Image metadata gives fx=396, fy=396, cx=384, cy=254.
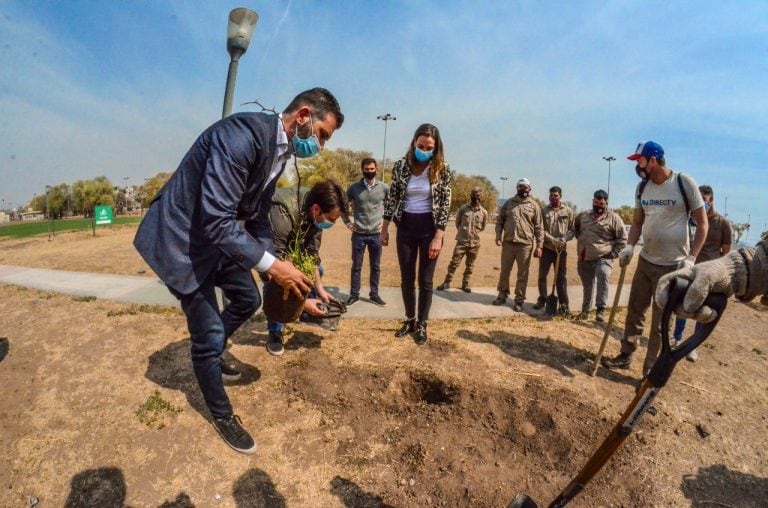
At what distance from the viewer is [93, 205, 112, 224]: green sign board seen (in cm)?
1585

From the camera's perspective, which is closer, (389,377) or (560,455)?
(560,455)

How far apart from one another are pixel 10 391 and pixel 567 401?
13.5ft

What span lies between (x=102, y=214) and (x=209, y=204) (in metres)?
17.8

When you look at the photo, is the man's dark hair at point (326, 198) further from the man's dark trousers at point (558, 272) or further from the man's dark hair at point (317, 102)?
the man's dark trousers at point (558, 272)

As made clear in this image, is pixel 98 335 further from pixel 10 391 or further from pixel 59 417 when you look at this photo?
pixel 59 417

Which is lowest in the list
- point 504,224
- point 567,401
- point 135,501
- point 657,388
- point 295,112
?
point 135,501

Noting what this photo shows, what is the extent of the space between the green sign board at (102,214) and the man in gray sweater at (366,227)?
583 inches

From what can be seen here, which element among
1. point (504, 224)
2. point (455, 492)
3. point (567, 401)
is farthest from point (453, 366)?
point (504, 224)

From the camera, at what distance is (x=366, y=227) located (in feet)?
17.7

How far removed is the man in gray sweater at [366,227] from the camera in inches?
213

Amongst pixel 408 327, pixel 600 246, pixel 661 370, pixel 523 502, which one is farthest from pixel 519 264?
pixel 661 370

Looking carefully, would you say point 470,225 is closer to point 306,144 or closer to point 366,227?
point 366,227

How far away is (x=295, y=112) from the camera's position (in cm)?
225

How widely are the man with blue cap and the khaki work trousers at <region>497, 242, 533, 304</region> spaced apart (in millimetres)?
2133
